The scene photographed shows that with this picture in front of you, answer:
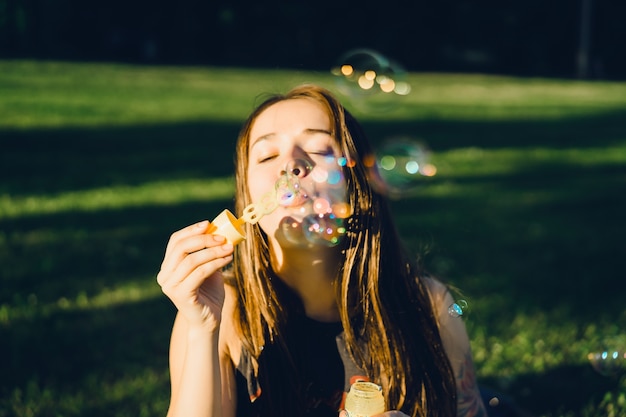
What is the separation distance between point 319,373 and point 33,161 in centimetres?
552

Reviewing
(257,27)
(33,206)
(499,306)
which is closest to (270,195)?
(499,306)

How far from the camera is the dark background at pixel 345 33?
2483 cm

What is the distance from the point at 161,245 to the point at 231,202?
1151mm

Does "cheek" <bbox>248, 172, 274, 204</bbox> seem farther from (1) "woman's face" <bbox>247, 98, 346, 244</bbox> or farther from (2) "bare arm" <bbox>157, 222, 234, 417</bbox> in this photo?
(2) "bare arm" <bbox>157, 222, 234, 417</bbox>

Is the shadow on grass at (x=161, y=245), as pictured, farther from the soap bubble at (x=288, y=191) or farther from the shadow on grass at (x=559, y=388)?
the soap bubble at (x=288, y=191)

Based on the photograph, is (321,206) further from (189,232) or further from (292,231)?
(189,232)

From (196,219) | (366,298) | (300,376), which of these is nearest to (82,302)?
(196,219)

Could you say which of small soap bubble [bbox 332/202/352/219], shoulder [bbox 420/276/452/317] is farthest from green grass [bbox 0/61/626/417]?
shoulder [bbox 420/276/452/317]

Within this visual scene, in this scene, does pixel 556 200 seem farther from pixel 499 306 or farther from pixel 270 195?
pixel 270 195

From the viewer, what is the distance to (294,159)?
72.7 inches

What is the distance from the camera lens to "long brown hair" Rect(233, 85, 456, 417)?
2.00 meters

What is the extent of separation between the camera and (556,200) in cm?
628

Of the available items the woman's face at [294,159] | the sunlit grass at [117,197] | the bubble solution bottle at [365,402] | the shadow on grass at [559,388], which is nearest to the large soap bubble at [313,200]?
the woman's face at [294,159]

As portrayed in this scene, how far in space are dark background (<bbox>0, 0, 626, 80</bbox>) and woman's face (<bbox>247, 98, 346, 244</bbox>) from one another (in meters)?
21.7
